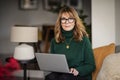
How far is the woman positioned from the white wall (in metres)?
1.35

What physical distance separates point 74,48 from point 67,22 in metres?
0.26

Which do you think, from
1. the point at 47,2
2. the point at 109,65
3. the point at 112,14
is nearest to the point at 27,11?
the point at 47,2

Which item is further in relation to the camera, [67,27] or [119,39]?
[119,39]

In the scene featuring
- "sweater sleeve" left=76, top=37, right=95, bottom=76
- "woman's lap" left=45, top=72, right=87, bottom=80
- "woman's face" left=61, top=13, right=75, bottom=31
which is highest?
"woman's face" left=61, top=13, right=75, bottom=31

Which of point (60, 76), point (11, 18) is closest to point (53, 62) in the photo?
point (60, 76)

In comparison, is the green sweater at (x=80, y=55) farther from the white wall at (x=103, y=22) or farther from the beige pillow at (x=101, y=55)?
the white wall at (x=103, y=22)

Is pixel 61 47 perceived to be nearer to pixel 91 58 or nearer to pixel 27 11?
pixel 91 58

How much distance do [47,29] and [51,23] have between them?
39 cm

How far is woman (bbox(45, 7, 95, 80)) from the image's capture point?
2.38 m

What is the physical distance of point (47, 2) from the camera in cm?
741

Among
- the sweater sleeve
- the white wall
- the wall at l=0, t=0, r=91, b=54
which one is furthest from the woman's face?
the wall at l=0, t=0, r=91, b=54

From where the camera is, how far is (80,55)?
2.42m

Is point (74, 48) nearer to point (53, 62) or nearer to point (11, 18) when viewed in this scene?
point (53, 62)

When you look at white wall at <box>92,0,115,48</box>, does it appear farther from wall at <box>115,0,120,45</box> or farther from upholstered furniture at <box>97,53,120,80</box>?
upholstered furniture at <box>97,53,120,80</box>
